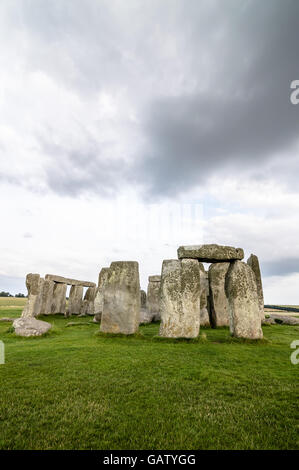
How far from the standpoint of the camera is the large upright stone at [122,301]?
360 inches

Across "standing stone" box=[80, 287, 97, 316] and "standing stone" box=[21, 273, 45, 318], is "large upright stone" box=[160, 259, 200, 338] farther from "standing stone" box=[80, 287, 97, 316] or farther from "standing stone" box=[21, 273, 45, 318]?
"standing stone" box=[80, 287, 97, 316]

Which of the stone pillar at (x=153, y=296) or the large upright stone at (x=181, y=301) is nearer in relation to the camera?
the large upright stone at (x=181, y=301)

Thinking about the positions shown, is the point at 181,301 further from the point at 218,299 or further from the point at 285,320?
the point at 285,320

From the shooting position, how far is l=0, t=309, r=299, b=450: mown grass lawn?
262cm

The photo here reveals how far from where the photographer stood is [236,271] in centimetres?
882

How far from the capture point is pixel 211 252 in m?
8.98

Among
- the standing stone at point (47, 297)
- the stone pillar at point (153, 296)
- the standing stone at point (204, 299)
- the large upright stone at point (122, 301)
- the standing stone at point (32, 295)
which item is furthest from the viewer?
the standing stone at point (47, 297)

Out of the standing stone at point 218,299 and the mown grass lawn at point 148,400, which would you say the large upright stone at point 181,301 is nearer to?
the mown grass lawn at point 148,400

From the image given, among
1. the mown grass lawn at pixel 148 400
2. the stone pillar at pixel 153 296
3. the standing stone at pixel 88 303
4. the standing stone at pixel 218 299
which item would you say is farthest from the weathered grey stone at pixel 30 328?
the standing stone at pixel 88 303

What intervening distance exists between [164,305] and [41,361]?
13.8 ft

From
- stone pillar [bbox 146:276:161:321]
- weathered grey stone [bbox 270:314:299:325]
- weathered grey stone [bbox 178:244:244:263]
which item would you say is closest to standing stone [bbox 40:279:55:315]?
stone pillar [bbox 146:276:161:321]

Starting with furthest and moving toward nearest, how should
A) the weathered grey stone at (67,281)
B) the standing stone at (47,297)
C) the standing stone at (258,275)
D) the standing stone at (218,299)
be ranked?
the weathered grey stone at (67,281) → the standing stone at (47,297) → the standing stone at (258,275) → the standing stone at (218,299)

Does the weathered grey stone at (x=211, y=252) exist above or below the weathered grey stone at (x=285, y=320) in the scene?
above

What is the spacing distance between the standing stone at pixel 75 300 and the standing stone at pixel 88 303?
0.34 metres
